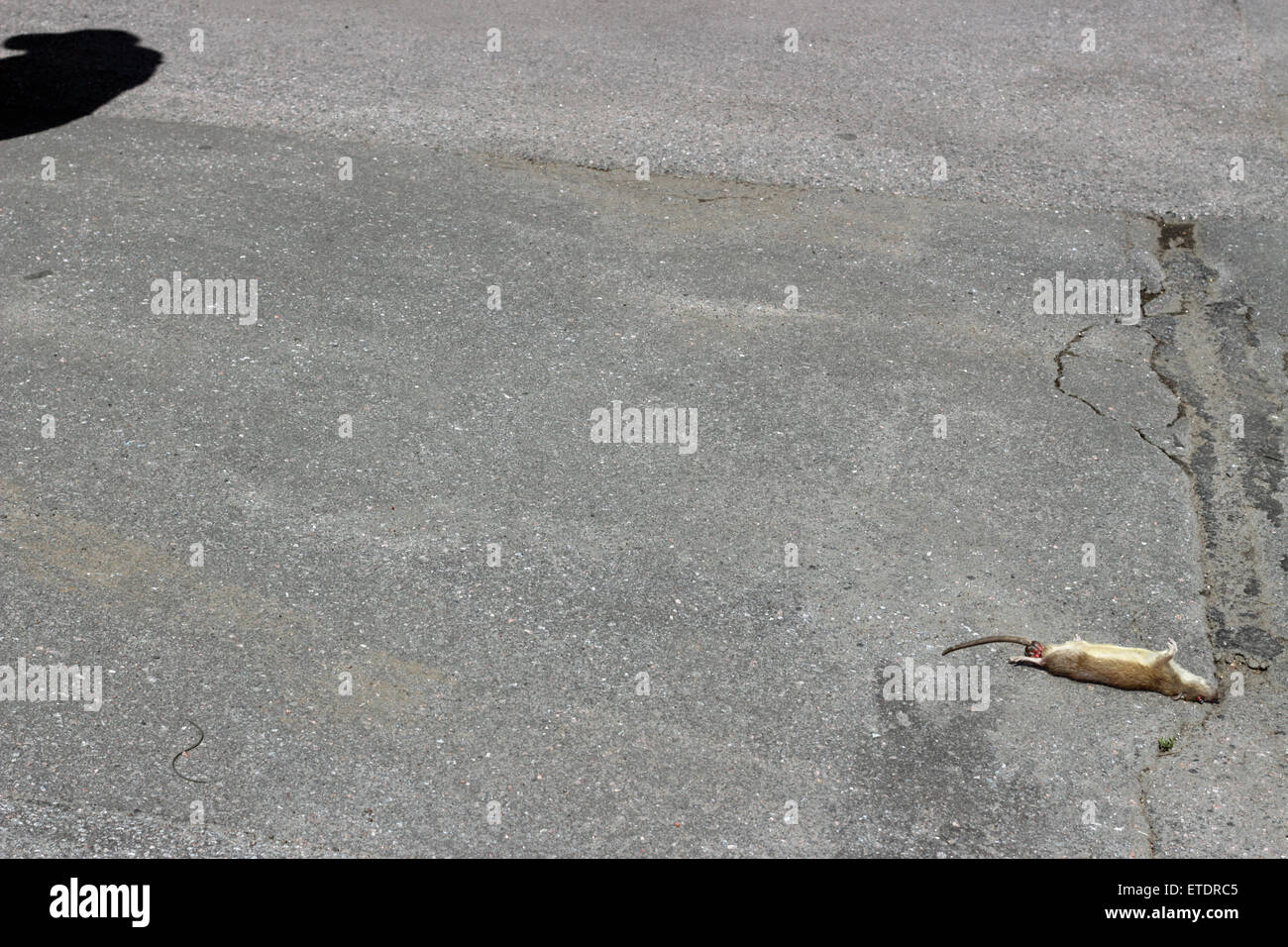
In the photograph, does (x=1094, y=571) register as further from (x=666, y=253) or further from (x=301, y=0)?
(x=301, y=0)

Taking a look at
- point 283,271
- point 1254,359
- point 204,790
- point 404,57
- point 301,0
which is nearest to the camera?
point 204,790

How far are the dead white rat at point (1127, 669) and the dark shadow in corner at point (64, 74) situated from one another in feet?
27.5

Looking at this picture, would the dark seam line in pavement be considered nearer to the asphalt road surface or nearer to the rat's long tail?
the asphalt road surface

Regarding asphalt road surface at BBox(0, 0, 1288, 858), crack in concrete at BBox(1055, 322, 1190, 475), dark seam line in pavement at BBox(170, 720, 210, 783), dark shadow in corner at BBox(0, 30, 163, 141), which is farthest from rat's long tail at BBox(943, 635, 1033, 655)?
dark shadow in corner at BBox(0, 30, 163, 141)

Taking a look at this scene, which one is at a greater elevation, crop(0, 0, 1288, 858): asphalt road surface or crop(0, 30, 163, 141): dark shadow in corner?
crop(0, 30, 163, 141): dark shadow in corner

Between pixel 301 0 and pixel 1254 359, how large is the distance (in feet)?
29.9

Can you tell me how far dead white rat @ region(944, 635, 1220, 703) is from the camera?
5172mm

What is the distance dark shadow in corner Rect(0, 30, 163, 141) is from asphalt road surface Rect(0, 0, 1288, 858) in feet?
0.20

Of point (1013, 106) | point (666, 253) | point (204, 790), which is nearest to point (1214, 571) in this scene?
point (666, 253)

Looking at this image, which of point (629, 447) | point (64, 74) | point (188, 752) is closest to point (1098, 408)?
point (629, 447)

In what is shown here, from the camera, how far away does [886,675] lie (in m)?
5.28

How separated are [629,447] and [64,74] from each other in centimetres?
685

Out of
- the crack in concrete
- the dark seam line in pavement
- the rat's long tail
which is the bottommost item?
the dark seam line in pavement

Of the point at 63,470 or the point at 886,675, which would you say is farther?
the point at 63,470
